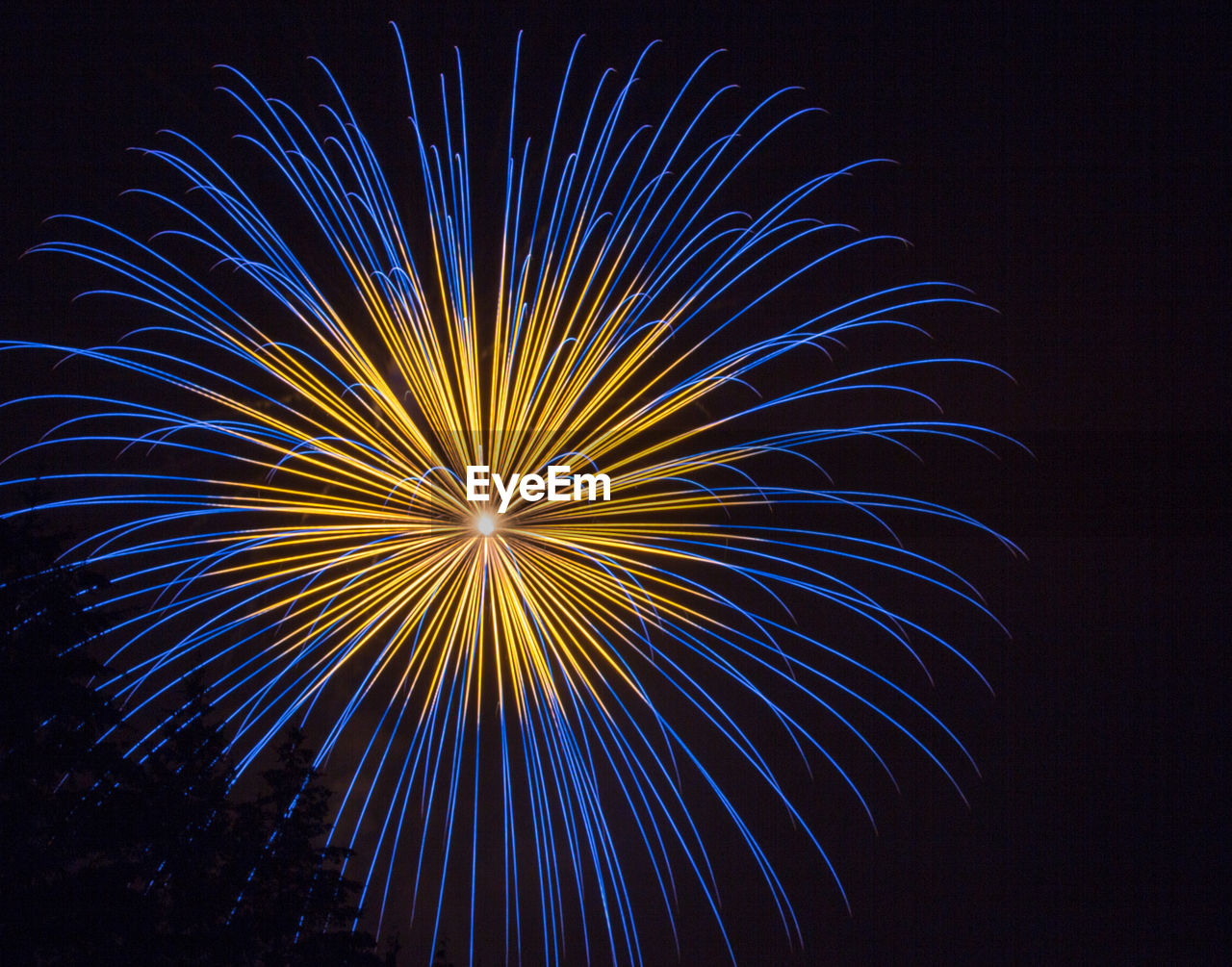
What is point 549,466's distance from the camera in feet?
64.6

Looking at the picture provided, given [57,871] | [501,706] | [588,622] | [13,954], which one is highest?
[588,622]

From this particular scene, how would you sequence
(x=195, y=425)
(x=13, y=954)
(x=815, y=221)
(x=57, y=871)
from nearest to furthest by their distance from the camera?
(x=13, y=954)
(x=57, y=871)
(x=195, y=425)
(x=815, y=221)

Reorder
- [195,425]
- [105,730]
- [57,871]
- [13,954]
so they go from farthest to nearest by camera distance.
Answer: [195,425] → [105,730] → [57,871] → [13,954]

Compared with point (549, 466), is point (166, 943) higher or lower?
lower

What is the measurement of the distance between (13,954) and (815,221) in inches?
683

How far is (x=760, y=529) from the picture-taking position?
874 inches

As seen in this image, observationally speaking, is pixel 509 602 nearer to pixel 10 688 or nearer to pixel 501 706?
pixel 501 706

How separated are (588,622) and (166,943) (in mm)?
8469

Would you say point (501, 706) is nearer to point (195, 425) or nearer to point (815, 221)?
point (195, 425)

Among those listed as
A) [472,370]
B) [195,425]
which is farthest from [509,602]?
[195,425]

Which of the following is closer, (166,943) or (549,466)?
(166,943)

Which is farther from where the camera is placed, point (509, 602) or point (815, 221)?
point (815, 221)

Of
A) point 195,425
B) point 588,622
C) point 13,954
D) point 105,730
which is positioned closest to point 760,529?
point 588,622

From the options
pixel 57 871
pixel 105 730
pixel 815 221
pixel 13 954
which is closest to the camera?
pixel 13 954
